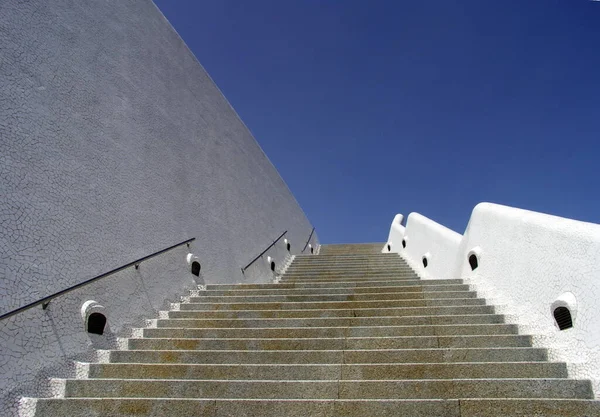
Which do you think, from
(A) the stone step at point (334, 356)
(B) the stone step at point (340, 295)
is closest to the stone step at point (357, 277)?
(B) the stone step at point (340, 295)

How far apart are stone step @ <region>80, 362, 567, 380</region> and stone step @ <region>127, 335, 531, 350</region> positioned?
16.7 inches

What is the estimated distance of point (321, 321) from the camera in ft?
14.4

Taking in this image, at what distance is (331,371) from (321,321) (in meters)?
1.01

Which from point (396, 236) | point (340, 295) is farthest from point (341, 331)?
point (396, 236)

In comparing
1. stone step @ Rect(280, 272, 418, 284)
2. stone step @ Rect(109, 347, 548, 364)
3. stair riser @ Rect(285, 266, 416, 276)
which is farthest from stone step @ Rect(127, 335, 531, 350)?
stair riser @ Rect(285, 266, 416, 276)

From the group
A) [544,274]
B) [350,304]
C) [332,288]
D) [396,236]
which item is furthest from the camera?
[396,236]

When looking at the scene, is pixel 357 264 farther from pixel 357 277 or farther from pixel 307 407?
pixel 307 407

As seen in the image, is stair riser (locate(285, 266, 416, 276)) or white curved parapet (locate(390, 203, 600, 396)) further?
stair riser (locate(285, 266, 416, 276))

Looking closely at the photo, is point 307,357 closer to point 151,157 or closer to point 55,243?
point 55,243

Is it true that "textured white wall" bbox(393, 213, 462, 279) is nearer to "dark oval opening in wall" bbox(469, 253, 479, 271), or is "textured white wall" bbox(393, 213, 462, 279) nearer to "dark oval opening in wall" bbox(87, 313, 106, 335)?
"dark oval opening in wall" bbox(469, 253, 479, 271)

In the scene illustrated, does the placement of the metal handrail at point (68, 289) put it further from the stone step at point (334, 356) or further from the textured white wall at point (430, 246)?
the textured white wall at point (430, 246)

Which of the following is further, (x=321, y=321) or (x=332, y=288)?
(x=332, y=288)

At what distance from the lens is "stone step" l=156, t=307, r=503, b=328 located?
419 centimetres

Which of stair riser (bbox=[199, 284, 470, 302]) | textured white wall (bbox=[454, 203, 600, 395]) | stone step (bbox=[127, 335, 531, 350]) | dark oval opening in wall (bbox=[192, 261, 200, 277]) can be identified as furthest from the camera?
dark oval opening in wall (bbox=[192, 261, 200, 277])
